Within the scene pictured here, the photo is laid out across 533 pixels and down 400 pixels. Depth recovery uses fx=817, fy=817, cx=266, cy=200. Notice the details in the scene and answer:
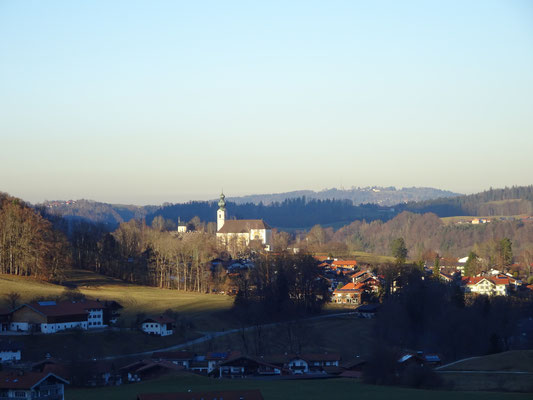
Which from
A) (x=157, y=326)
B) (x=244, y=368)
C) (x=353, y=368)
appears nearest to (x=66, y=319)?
(x=157, y=326)

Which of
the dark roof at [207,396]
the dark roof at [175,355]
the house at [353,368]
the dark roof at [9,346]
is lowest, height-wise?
the house at [353,368]

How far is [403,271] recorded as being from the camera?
8281 cm

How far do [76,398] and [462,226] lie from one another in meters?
164

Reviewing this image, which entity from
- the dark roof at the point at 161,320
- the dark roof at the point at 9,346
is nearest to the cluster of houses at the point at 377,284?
the dark roof at the point at 161,320

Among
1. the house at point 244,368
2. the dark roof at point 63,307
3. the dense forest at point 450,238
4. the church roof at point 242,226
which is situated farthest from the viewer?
the dense forest at point 450,238

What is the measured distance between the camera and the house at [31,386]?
126 feet

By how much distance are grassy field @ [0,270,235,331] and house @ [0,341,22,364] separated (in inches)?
499

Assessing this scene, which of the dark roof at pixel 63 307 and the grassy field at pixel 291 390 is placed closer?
the grassy field at pixel 291 390

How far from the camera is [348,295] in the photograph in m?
84.4

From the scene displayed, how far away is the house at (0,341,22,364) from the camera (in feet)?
163

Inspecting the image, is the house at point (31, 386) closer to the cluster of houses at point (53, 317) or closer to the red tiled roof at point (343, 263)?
the cluster of houses at point (53, 317)

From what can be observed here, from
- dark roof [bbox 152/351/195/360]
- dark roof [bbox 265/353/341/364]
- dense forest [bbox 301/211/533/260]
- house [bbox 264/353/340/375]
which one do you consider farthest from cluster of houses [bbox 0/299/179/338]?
dense forest [bbox 301/211/533/260]

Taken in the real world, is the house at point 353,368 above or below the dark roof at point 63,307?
below

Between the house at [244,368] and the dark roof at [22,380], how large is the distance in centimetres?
1311
